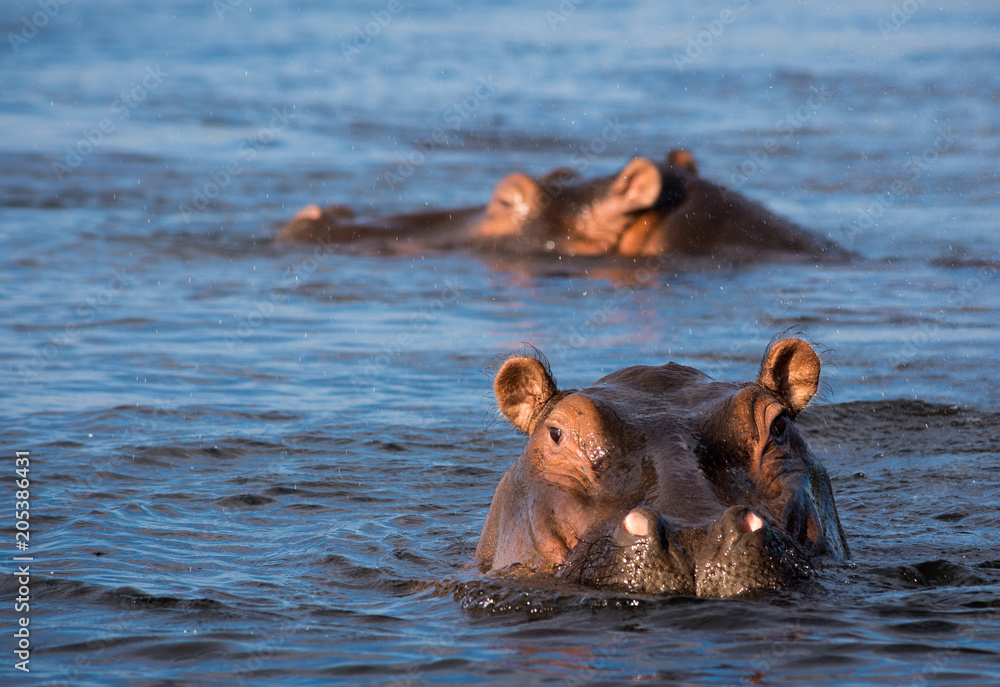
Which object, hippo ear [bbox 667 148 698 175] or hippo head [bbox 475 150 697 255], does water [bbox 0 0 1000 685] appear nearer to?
hippo head [bbox 475 150 697 255]

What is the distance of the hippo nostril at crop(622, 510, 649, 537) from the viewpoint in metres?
4.57

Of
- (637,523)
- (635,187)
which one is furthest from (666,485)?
(635,187)

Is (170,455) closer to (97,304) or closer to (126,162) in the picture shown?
(97,304)

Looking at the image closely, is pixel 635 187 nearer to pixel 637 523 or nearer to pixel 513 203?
pixel 513 203

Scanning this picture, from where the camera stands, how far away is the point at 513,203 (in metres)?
14.6

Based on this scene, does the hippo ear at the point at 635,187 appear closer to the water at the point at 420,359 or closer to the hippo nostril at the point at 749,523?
the water at the point at 420,359

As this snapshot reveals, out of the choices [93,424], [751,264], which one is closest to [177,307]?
[93,424]

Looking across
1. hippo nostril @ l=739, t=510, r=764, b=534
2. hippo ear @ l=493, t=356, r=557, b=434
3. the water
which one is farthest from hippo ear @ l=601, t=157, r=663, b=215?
hippo nostril @ l=739, t=510, r=764, b=534

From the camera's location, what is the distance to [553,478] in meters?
5.36

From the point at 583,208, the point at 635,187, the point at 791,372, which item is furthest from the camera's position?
the point at 583,208

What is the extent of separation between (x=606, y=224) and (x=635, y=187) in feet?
2.01

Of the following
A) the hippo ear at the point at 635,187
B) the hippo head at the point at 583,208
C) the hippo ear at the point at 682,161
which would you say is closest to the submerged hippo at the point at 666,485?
the hippo ear at the point at 635,187

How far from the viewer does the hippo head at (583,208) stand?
1369cm

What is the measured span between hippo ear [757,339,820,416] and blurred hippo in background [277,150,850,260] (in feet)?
24.6
